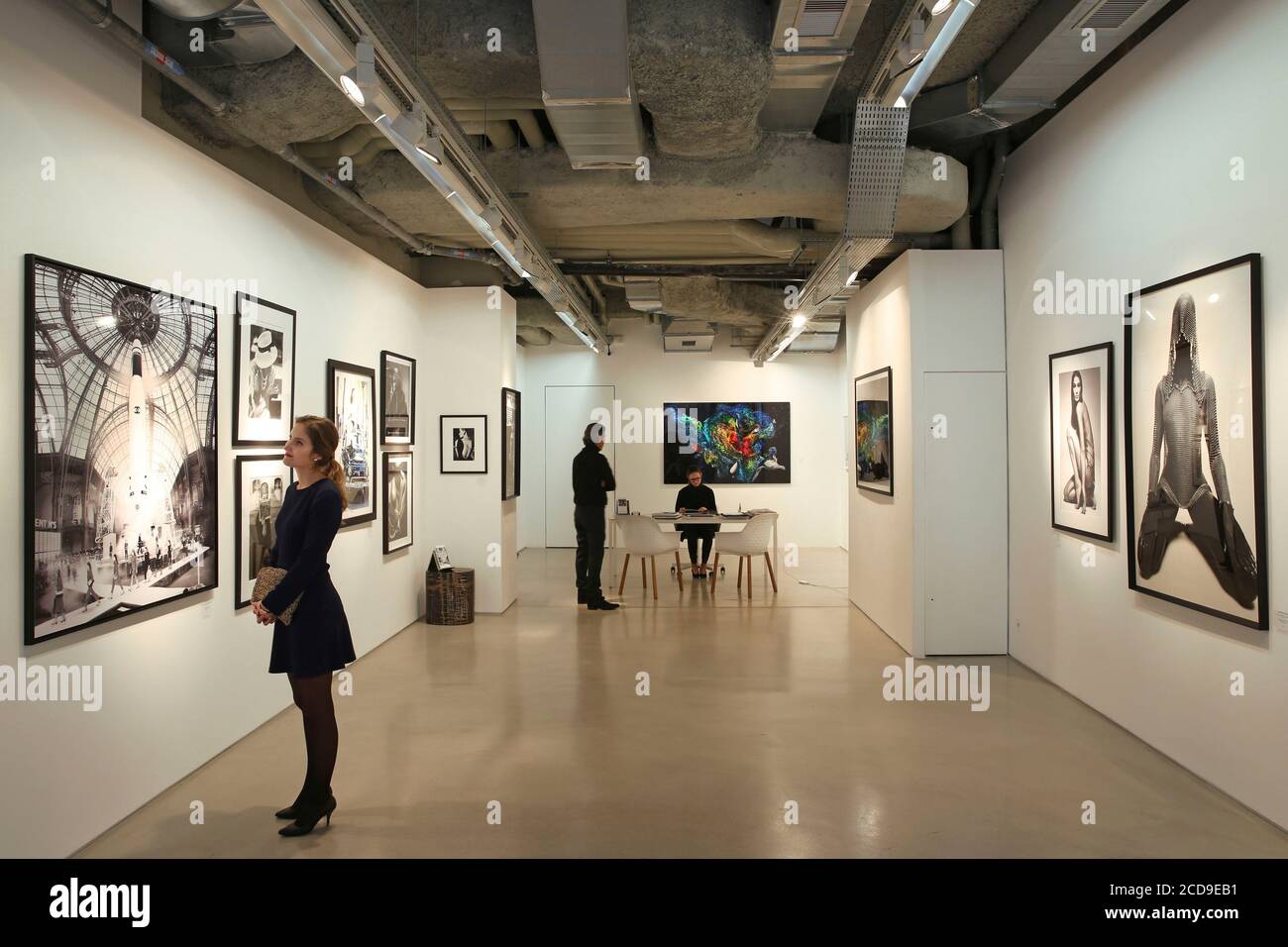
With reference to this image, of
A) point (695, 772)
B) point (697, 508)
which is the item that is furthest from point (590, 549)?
point (695, 772)

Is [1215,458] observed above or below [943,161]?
below

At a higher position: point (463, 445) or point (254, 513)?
point (463, 445)

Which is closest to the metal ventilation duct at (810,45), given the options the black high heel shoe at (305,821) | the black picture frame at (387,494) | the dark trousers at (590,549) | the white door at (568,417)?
the black high heel shoe at (305,821)

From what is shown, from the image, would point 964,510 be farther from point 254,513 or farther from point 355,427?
point 254,513

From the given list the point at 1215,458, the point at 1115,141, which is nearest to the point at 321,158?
the point at 1115,141

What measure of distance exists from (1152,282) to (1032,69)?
127 cm

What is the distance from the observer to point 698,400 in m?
12.8

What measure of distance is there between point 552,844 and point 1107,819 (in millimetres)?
2307

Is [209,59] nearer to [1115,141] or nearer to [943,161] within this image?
[943,161]

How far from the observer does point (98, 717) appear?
327 cm

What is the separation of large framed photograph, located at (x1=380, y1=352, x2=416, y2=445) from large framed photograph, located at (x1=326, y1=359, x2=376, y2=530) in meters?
0.22

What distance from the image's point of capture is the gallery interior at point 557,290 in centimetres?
318

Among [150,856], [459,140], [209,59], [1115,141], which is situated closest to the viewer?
[150,856]

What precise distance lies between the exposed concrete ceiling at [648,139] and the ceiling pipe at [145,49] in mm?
95
